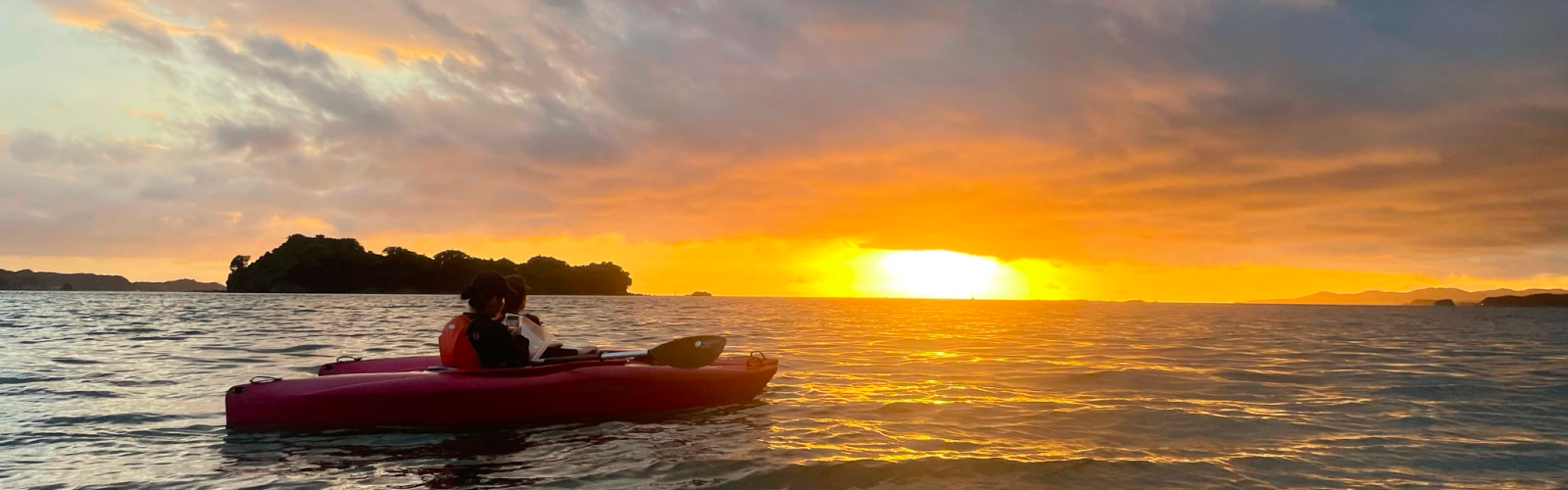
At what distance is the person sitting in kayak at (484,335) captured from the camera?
9109mm

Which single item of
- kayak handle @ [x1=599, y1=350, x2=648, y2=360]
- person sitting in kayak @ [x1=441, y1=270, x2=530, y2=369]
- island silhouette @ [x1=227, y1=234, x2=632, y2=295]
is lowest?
kayak handle @ [x1=599, y1=350, x2=648, y2=360]

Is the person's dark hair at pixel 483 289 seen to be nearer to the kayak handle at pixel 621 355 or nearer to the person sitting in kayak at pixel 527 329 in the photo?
→ the person sitting in kayak at pixel 527 329

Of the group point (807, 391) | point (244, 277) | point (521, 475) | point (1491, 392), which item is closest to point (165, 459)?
point (521, 475)

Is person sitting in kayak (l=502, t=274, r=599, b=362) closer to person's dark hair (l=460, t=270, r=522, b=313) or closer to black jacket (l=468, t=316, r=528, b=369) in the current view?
black jacket (l=468, t=316, r=528, b=369)

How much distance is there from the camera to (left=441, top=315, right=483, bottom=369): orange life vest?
374 inches

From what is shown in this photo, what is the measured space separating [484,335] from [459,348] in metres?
0.34

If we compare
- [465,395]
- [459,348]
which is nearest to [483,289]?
[459,348]

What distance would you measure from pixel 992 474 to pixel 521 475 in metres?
3.86

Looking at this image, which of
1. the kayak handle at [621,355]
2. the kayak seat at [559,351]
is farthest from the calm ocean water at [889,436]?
the kayak seat at [559,351]

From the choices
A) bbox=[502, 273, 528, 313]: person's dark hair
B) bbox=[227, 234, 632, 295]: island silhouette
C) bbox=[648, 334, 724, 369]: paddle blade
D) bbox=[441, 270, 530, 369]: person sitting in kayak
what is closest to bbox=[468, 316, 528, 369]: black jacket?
bbox=[441, 270, 530, 369]: person sitting in kayak

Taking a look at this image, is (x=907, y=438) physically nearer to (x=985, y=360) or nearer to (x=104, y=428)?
(x=104, y=428)

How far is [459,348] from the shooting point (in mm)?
9570

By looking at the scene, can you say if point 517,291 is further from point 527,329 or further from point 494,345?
point 527,329

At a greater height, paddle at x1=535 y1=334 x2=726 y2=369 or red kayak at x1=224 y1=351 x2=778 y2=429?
paddle at x1=535 y1=334 x2=726 y2=369
